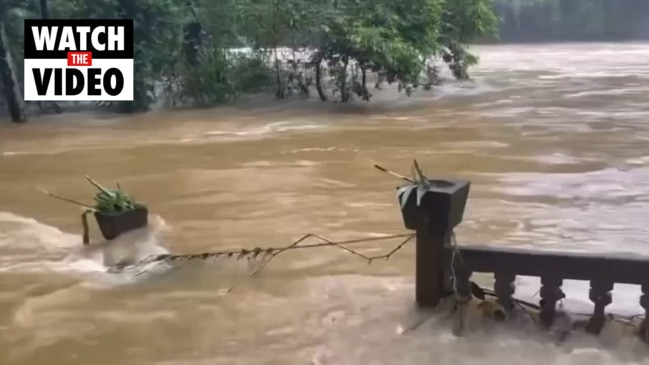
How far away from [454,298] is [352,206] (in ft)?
8.61

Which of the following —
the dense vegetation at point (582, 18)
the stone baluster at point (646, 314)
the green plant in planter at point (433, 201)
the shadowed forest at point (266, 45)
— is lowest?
the stone baluster at point (646, 314)

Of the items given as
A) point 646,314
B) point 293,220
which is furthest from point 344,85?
point 646,314

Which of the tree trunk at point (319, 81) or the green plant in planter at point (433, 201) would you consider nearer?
the green plant in planter at point (433, 201)

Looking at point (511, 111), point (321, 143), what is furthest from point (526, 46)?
point (321, 143)

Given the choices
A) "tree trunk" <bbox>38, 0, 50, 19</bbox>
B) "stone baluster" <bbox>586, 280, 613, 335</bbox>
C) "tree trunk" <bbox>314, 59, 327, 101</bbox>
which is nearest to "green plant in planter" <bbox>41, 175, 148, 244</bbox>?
"stone baluster" <bbox>586, 280, 613, 335</bbox>

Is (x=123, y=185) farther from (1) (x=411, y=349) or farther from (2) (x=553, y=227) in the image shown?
(1) (x=411, y=349)

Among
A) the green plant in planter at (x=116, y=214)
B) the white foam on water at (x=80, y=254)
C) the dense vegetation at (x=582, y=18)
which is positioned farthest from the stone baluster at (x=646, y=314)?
the dense vegetation at (x=582, y=18)

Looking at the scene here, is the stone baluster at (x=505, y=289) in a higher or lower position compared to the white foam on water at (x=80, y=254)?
higher

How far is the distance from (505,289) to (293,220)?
8.36 ft

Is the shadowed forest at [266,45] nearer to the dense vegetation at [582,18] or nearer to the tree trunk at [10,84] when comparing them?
the tree trunk at [10,84]

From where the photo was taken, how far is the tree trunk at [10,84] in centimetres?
1273

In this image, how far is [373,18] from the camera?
41.0 feet

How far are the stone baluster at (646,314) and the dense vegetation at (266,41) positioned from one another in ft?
29.5

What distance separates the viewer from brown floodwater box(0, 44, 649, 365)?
3701 mm
